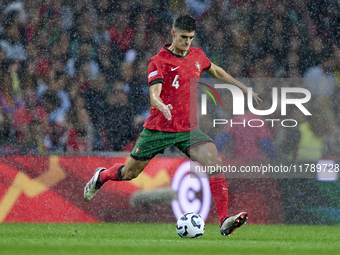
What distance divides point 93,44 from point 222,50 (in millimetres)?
1939

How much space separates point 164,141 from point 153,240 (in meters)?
1.09

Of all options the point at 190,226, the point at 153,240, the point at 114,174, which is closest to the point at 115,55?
the point at 114,174

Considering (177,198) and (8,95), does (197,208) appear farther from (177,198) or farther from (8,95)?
(8,95)

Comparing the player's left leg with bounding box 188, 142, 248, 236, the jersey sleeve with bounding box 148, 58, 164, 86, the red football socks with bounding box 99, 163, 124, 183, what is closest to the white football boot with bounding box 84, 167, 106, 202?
the red football socks with bounding box 99, 163, 124, 183

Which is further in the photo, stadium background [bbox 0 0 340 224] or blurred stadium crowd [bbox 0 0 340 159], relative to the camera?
blurred stadium crowd [bbox 0 0 340 159]

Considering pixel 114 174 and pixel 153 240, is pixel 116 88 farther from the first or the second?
pixel 153 240

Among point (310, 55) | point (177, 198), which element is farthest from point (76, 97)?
point (310, 55)

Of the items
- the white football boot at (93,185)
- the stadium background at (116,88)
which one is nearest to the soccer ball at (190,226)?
the white football boot at (93,185)

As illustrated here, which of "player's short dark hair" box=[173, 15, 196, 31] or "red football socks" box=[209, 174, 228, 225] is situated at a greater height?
"player's short dark hair" box=[173, 15, 196, 31]

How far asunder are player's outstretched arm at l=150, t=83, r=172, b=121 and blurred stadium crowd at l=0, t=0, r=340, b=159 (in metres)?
2.70

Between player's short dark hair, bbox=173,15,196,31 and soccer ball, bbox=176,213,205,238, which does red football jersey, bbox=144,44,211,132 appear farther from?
soccer ball, bbox=176,213,205,238

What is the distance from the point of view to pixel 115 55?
30.2 feet

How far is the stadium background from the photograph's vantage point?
7.93 m

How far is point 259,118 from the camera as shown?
828 centimetres
